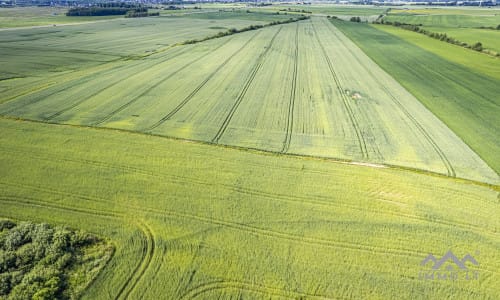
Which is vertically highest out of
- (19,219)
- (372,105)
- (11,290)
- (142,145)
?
(372,105)

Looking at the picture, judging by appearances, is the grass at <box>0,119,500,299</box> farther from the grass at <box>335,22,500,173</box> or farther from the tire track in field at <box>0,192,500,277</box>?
the grass at <box>335,22,500,173</box>

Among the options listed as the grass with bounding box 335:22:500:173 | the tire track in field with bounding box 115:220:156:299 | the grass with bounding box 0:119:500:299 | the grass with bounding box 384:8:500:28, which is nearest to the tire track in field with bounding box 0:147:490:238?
the grass with bounding box 0:119:500:299

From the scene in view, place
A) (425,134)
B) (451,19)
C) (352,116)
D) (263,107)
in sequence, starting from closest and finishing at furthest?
1. (425,134)
2. (352,116)
3. (263,107)
4. (451,19)

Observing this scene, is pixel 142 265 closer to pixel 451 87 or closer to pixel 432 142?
pixel 432 142

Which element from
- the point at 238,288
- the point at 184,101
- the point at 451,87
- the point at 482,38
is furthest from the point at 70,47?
the point at 482,38

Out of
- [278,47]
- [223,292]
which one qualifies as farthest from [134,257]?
[278,47]

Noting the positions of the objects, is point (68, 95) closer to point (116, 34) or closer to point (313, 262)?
point (313, 262)

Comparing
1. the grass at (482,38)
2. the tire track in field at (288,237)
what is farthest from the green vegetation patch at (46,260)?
the grass at (482,38)
